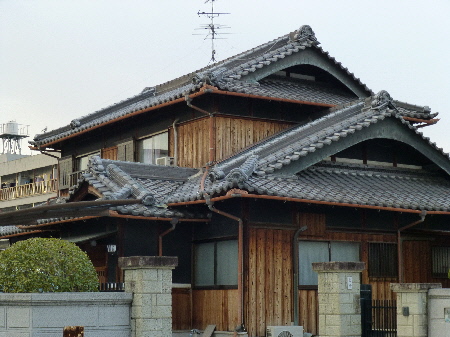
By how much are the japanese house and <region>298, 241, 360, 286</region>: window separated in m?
0.04

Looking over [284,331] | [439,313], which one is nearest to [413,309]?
[439,313]

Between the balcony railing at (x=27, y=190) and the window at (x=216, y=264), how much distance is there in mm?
40200

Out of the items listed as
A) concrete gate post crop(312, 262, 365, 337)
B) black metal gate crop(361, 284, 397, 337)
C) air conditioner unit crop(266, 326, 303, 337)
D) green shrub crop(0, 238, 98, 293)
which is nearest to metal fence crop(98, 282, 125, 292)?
green shrub crop(0, 238, 98, 293)

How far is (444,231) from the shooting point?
2478 cm

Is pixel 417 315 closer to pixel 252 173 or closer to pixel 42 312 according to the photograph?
pixel 252 173

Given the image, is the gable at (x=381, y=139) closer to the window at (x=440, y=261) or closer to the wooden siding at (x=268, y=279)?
→ the wooden siding at (x=268, y=279)

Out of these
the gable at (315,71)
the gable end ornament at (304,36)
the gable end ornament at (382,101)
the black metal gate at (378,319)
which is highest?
the gable end ornament at (304,36)

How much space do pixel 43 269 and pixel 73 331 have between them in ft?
4.53

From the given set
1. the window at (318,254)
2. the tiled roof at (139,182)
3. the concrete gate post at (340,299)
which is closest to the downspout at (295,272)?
the window at (318,254)

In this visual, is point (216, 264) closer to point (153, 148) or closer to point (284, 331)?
point (284, 331)

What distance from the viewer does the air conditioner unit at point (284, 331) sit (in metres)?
21.2

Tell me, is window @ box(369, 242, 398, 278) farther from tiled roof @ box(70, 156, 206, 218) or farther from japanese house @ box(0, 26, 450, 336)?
tiled roof @ box(70, 156, 206, 218)

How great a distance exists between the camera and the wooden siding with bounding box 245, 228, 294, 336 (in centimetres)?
2130

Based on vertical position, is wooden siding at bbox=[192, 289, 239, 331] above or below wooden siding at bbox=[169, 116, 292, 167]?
below
